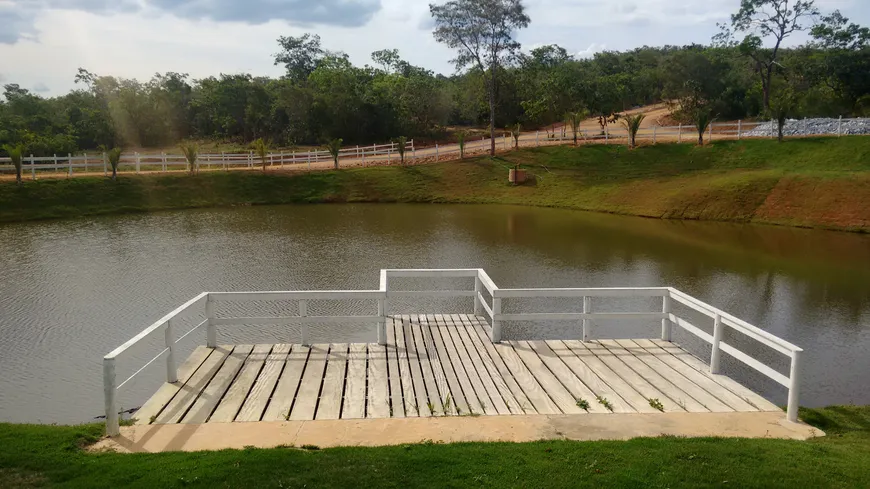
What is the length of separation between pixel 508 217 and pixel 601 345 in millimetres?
20124

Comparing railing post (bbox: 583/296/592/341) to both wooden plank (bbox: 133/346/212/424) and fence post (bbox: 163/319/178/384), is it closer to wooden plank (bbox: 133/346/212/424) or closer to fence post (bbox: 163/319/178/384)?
wooden plank (bbox: 133/346/212/424)

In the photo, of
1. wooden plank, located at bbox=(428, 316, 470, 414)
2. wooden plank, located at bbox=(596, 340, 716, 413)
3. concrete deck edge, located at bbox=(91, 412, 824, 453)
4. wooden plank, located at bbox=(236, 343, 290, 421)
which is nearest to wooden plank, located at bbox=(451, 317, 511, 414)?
wooden plank, located at bbox=(428, 316, 470, 414)

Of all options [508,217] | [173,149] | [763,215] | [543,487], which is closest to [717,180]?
[763,215]

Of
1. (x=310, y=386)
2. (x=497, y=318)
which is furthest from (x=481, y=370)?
(x=310, y=386)

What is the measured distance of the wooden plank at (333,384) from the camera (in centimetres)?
706

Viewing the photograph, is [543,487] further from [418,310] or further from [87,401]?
[418,310]

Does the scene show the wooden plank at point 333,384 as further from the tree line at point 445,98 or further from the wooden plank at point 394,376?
the tree line at point 445,98

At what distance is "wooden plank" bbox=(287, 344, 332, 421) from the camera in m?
7.01

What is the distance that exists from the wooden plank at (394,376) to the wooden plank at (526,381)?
1.56 m

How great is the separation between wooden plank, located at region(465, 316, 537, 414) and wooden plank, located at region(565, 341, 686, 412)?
1.27 metres

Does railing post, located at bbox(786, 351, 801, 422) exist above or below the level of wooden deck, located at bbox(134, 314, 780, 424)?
above

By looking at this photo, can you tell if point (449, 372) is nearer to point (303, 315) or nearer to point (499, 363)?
point (499, 363)

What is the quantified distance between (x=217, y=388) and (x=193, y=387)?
0.98ft

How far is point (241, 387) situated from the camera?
7.79 meters
